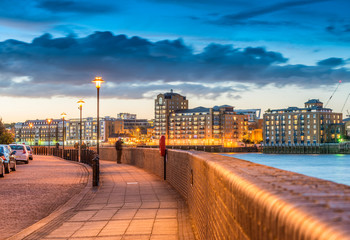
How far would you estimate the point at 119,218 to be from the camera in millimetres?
10578

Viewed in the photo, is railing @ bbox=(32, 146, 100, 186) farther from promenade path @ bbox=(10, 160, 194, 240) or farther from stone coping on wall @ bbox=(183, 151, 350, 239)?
stone coping on wall @ bbox=(183, 151, 350, 239)

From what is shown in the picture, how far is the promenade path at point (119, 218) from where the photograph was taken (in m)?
8.81

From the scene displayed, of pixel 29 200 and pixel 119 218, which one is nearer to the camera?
pixel 119 218

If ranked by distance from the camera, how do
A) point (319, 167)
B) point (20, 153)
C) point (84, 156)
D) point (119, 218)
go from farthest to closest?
point (319, 167) → point (84, 156) → point (20, 153) → point (119, 218)

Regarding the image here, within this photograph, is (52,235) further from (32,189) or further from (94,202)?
(32,189)

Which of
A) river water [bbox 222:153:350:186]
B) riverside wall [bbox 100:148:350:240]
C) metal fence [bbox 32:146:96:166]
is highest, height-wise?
riverside wall [bbox 100:148:350:240]

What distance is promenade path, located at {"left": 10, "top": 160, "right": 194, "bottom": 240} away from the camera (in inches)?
347

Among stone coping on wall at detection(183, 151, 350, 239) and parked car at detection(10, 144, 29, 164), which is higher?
stone coping on wall at detection(183, 151, 350, 239)

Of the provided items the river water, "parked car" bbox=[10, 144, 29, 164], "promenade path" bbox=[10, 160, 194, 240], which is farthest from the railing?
the river water

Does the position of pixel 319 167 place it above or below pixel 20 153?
below

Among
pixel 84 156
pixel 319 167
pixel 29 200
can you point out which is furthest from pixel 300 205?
pixel 319 167

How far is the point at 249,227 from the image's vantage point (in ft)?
9.28

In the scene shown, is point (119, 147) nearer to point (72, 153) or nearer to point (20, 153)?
point (20, 153)

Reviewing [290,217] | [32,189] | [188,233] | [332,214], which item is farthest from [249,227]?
[32,189]
